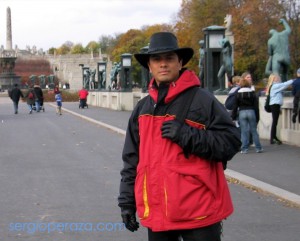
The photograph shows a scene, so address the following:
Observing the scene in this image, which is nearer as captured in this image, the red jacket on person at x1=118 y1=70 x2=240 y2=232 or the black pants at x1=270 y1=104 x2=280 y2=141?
the red jacket on person at x1=118 y1=70 x2=240 y2=232

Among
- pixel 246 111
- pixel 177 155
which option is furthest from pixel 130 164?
pixel 246 111

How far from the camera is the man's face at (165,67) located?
4.07 meters

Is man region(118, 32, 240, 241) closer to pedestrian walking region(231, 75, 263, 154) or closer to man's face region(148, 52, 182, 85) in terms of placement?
man's face region(148, 52, 182, 85)

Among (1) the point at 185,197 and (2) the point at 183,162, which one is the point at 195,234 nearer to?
(1) the point at 185,197

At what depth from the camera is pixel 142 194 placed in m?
4.00

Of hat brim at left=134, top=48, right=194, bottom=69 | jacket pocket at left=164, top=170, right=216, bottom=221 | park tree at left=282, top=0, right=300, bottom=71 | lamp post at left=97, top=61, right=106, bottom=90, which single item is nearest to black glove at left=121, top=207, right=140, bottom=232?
jacket pocket at left=164, top=170, right=216, bottom=221

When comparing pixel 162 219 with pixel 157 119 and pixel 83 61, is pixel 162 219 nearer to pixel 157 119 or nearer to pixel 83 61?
pixel 157 119

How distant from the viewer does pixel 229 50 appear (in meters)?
20.7

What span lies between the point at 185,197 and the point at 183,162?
21 cm

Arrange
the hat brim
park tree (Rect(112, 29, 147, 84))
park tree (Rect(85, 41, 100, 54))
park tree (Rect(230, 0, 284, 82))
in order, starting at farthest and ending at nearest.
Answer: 1. park tree (Rect(85, 41, 100, 54))
2. park tree (Rect(112, 29, 147, 84))
3. park tree (Rect(230, 0, 284, 82))
4. the hat brim

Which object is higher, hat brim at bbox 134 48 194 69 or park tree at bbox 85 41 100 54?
park tree at bbox 85 41 100 54

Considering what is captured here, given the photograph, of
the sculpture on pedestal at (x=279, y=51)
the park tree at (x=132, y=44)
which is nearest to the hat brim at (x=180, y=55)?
the sculpture on pedestal at (x=279, y=51)

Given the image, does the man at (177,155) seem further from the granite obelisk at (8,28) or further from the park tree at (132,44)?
the granite obelisk at (8,28)

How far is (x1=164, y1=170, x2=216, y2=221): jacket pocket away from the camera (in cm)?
385
